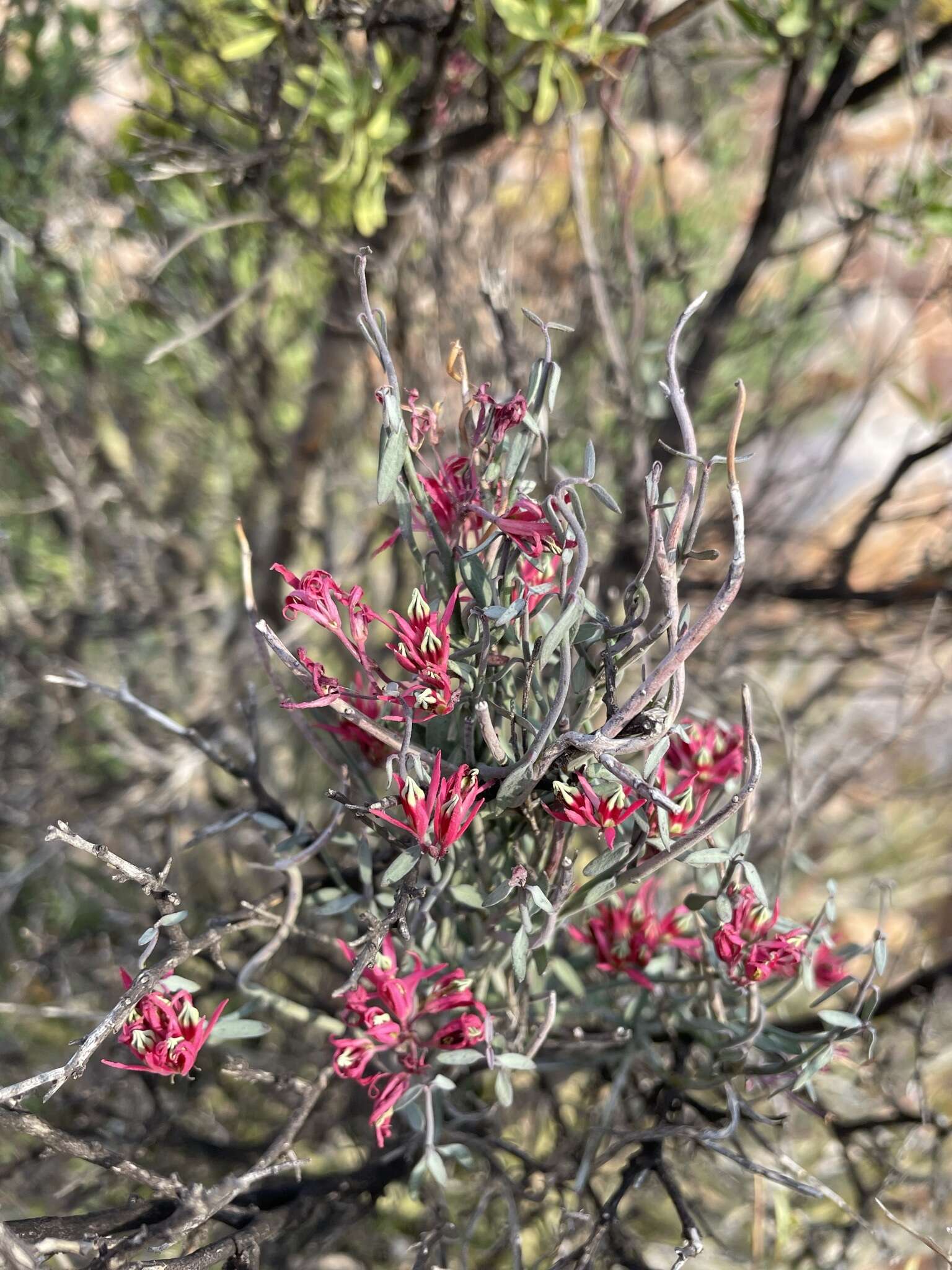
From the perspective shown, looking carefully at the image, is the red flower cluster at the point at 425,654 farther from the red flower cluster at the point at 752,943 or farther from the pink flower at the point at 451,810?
the red flower cluster at the point at 752,943

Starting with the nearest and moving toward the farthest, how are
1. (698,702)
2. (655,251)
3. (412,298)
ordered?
(698,702) < (412,298) < (655,251)

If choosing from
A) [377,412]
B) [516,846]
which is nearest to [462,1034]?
[516,846]

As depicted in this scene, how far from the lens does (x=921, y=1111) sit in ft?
3.06

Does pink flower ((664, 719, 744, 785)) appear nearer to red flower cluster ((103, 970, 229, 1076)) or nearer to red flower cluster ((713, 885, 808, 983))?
red flower cluster ((713, 885, 808, 983))

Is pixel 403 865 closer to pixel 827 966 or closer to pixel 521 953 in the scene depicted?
pixel 521 953

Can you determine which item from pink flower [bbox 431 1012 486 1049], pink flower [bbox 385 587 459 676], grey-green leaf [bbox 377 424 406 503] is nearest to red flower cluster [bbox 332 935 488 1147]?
pink flower [bbox 431 1012 486 1049]

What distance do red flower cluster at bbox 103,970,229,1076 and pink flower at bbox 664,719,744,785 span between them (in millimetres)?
406

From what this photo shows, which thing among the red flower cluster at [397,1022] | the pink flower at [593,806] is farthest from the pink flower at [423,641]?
the red flower cluster at [397,1022]

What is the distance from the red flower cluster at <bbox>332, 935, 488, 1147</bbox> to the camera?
0.74m

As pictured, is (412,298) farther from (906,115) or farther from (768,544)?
(906,115)

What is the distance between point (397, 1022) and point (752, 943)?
28 centimetres

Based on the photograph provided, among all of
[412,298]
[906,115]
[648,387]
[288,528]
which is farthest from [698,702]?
[906,115]

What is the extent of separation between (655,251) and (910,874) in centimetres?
150

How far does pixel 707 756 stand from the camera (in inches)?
33.1
